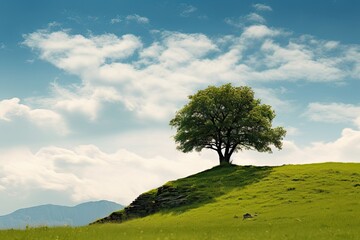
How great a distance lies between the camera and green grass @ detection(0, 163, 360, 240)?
41216mm

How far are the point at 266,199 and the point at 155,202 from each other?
21932 mm

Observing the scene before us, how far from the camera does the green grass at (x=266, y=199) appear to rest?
4122 cm

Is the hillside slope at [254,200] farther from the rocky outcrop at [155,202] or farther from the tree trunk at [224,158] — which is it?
the tree trunk at [224,158]

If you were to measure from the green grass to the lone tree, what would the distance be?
10.5m

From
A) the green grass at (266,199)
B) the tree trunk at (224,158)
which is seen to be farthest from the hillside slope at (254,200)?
the tree trunk at (224,158)

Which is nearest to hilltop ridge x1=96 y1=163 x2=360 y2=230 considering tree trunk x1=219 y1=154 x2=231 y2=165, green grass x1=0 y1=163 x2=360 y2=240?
green grass x1=0 y1=163 x2=360 y2=240

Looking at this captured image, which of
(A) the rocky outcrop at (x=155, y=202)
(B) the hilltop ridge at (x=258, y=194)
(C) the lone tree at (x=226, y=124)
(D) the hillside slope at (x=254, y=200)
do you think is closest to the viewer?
(D) the hillside slope at (x=254, y=200)

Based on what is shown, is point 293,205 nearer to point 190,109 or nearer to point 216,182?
point 216,182

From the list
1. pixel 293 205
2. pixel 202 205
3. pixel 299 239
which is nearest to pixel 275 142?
pixel 202 205

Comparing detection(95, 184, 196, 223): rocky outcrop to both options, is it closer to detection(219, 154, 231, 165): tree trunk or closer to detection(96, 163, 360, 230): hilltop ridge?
detection(96, 163, 360, 230): hilltop ridge

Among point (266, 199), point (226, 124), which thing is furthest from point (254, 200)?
point (226, 124)

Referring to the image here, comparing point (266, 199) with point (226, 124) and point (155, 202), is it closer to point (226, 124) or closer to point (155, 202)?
point (155, 202)

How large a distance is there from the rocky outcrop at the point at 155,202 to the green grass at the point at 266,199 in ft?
5.48

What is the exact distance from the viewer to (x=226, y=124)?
8956 cm
